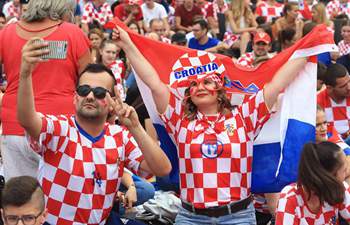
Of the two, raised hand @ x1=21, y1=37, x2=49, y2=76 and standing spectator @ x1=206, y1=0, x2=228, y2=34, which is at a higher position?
raised hand @ x1=21, y1=37, x2=49, y2=76

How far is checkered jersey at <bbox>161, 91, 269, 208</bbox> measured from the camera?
5668 mm

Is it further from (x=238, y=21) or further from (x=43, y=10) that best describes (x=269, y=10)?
(x=43, y=10)

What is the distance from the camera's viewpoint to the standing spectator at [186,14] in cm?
1691

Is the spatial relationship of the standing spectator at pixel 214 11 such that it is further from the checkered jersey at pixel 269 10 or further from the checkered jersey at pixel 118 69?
the checkered jersey at pixel 118 69

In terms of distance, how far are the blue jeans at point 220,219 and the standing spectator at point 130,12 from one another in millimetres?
10001

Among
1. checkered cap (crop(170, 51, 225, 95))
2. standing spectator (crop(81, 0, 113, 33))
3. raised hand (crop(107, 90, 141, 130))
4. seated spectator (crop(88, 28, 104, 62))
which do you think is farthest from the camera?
standing spectator (crop(81, 0, 113, 33))

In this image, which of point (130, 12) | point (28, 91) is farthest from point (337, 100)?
point (130, 12)

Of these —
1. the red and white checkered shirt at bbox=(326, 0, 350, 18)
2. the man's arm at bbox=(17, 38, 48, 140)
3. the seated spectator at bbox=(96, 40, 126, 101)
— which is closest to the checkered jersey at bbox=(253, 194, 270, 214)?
the man's arm at bbox=(17, 38, 48, 140)

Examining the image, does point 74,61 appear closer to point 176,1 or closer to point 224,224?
point 224,224

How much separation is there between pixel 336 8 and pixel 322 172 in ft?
43.1

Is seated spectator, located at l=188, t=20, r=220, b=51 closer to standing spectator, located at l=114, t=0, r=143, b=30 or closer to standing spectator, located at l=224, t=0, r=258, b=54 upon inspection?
standing spectator, located at l=224, t=0, r=258, b=54

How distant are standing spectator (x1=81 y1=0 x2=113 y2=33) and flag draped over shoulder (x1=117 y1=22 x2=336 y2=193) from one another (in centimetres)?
932

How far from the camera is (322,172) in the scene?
516cm

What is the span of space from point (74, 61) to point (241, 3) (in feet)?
32.3
